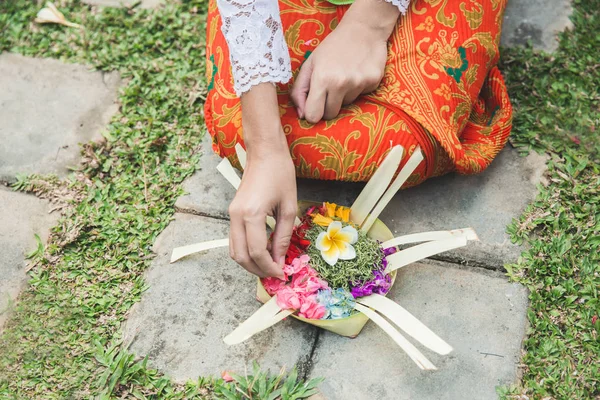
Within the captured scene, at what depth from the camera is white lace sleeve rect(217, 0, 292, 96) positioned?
4.66ft

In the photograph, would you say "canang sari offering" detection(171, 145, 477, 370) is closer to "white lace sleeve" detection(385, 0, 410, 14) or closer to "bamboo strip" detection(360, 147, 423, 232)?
"bamboo strip" detection(360, 147, 423, 232)

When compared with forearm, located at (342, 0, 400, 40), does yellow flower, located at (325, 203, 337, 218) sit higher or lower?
lower

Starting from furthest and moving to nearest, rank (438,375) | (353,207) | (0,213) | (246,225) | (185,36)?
(185,36)
(0,213)
(353,207)
(438,375)
(246,225)

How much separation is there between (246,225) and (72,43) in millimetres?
1328

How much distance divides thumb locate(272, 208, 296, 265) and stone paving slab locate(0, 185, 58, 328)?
764mm

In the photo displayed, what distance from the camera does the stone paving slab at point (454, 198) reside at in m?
1.76

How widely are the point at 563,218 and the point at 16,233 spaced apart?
5.14 feet

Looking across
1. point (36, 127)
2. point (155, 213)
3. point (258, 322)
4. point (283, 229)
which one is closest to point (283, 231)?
point (283, 229)

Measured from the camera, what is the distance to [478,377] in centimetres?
149

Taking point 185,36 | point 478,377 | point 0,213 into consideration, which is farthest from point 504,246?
point 0,213

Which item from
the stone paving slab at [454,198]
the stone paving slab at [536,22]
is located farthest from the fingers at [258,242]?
the stone paving slab at [536,22]

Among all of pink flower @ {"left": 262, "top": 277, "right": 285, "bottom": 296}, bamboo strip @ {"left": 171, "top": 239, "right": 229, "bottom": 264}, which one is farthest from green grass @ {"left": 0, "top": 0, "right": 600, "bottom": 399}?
pink flower @ {"left": 262, "top": 277, "right": 285, "bottom": 296}

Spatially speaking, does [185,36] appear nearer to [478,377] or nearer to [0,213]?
[0,213]

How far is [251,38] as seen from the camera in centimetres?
143
